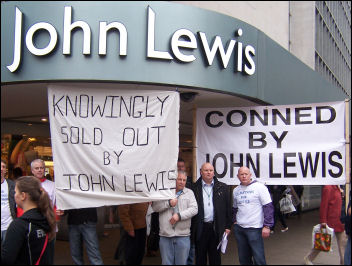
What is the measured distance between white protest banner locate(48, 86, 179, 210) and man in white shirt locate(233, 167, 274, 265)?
3.32 ft

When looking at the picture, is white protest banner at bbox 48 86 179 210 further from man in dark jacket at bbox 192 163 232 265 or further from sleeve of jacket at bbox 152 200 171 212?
man in dark jacket at bbox 192 163 232 265

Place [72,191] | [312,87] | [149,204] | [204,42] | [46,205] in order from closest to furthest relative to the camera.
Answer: [46,205] < [72,191] < [149,204] < [204,42] < [312,87]

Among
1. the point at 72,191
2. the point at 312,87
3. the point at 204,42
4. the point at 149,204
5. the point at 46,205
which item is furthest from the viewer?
the point at 312,87

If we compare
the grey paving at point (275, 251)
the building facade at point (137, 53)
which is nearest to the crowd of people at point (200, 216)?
the building facade at point (137, 53)

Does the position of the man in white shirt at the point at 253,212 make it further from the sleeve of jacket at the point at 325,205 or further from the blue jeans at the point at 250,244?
the sleeve of jacket at the point at 325,205

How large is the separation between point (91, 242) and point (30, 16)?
348 centimetres

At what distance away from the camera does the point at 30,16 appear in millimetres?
6344

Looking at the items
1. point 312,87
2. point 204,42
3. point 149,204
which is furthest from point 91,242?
point 312,87

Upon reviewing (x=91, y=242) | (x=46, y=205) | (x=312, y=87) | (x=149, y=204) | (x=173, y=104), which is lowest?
(x=91, y=242)

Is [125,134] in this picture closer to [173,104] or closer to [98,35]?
[173,104]

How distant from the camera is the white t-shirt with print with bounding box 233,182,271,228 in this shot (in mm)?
6066

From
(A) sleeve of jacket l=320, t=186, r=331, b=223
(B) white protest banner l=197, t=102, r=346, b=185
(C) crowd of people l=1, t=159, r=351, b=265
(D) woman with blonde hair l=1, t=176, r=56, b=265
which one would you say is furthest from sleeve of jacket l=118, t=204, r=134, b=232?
(A) sleeve of jacket l=320, t=186, r=331, b=223

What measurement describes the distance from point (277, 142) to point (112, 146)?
2479 millimetres

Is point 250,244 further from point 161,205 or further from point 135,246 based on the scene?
point 135,246
